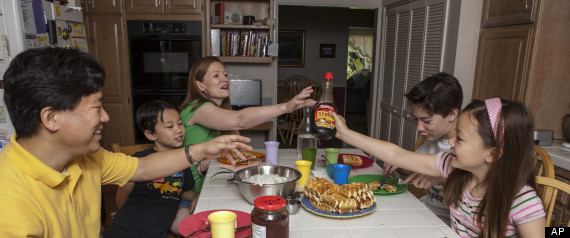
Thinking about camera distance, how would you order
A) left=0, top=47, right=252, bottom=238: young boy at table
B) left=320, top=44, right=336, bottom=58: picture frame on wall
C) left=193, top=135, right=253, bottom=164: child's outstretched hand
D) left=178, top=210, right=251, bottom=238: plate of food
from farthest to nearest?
left=320, top=44, right=336, bottom=58: picture frame on wall
left=193, top=135, right=253, bottom=164: child's outstretched hand
left=178, top=210, right=251, bottom=238: plate of food
left=0, top=47, right=252, bottom=238: young boy at table

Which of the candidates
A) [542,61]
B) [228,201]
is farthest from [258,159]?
[542,61]

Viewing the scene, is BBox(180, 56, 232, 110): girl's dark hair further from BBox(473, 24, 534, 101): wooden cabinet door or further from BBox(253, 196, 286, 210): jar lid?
BBox(473, 24, 534, 101): wooden cabinet door

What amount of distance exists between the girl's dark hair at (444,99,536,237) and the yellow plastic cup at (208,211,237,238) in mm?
822

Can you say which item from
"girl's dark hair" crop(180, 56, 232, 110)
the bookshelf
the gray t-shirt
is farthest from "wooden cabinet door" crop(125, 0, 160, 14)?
the gray t-shirt

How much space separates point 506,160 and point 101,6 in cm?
379

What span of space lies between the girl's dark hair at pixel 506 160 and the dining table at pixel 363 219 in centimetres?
15

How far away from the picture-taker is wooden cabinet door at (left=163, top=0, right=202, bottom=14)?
3.61 m

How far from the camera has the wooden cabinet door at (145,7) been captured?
3.60 meters

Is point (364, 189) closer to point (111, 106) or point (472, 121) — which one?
point (472, 121)

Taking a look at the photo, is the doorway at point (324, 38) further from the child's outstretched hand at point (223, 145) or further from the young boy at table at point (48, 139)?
the young boy at table at point (48, 139)

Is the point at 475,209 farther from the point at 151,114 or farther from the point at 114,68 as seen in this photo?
the point at 114,68

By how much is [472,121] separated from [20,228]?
126 cm

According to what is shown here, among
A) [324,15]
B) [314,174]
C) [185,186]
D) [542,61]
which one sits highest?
[324,15]

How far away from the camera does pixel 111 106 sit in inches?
149
